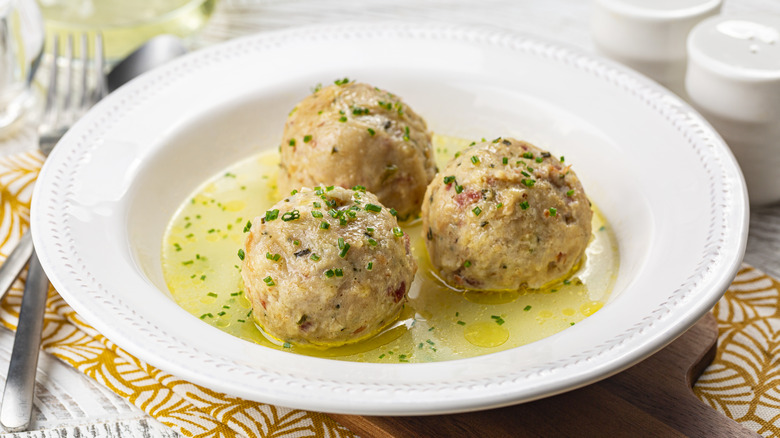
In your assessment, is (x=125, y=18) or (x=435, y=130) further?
(x=125, y=18)

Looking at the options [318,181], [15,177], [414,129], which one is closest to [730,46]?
[414,129]

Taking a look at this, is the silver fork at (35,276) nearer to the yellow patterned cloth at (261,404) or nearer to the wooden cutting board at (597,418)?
the yellow patterned cloth at (261,404)

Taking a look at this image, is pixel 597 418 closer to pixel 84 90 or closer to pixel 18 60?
pixel 84 90

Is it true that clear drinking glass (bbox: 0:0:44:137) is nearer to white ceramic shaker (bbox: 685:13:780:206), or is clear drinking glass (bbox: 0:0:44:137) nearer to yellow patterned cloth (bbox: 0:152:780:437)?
yellow patterned cloth (bbox: 0:152:780:437)

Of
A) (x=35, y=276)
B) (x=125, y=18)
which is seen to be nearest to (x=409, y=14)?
(x=125, y=18)

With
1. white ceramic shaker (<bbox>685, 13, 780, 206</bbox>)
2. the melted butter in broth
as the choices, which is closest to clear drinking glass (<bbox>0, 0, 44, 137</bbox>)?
the melted butter in broth
